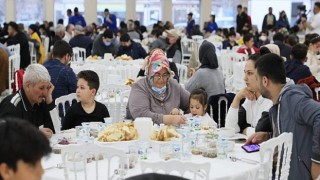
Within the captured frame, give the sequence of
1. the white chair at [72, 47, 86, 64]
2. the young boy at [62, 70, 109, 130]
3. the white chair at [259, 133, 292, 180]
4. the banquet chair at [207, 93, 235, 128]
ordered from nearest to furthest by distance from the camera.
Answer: the white chair at [259, 133, 292, 180] < the young boy at [62, 70, 109, 130] < the banquet chair at [207, 93, 235, 128] < the white chair at [72, 47, 86, 64]

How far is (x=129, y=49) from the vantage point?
9.41 metres

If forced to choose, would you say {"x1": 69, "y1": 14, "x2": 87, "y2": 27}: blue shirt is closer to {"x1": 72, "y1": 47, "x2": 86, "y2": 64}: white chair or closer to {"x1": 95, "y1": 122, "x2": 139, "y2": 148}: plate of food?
{"x1": 72, "y1": 47, "x2": 86, "y2": 64}: white chair

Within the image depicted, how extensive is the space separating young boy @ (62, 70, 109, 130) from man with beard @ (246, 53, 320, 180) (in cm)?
135

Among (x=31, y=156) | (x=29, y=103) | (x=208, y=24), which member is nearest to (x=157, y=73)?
(x=29, y=103)

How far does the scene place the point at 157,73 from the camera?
4.50m

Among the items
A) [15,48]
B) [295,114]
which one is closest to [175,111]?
[295,114]

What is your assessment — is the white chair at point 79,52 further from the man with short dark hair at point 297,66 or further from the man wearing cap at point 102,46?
the man with short dark hair at point 297,66

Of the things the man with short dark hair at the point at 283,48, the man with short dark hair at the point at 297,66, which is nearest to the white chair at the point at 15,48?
the man with short dark hair at the point at 283,48

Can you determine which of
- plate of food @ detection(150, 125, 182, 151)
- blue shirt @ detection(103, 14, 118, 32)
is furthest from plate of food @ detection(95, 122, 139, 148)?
blue shirt @ detection(103, 14, 118, 32)

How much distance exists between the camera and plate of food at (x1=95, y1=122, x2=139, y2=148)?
3464mm

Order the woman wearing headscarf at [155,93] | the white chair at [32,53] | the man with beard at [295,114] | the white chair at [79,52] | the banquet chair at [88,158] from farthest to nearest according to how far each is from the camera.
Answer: the white chair at [32,53], the white chair at [79,52], the woman wearing headscarf at [155,93], the man with beard at [295,114], the banquet chair at [88,158]

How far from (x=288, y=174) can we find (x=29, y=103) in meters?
1.77

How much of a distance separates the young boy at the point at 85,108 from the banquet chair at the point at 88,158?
1.02m

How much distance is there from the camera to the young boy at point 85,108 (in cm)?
431
